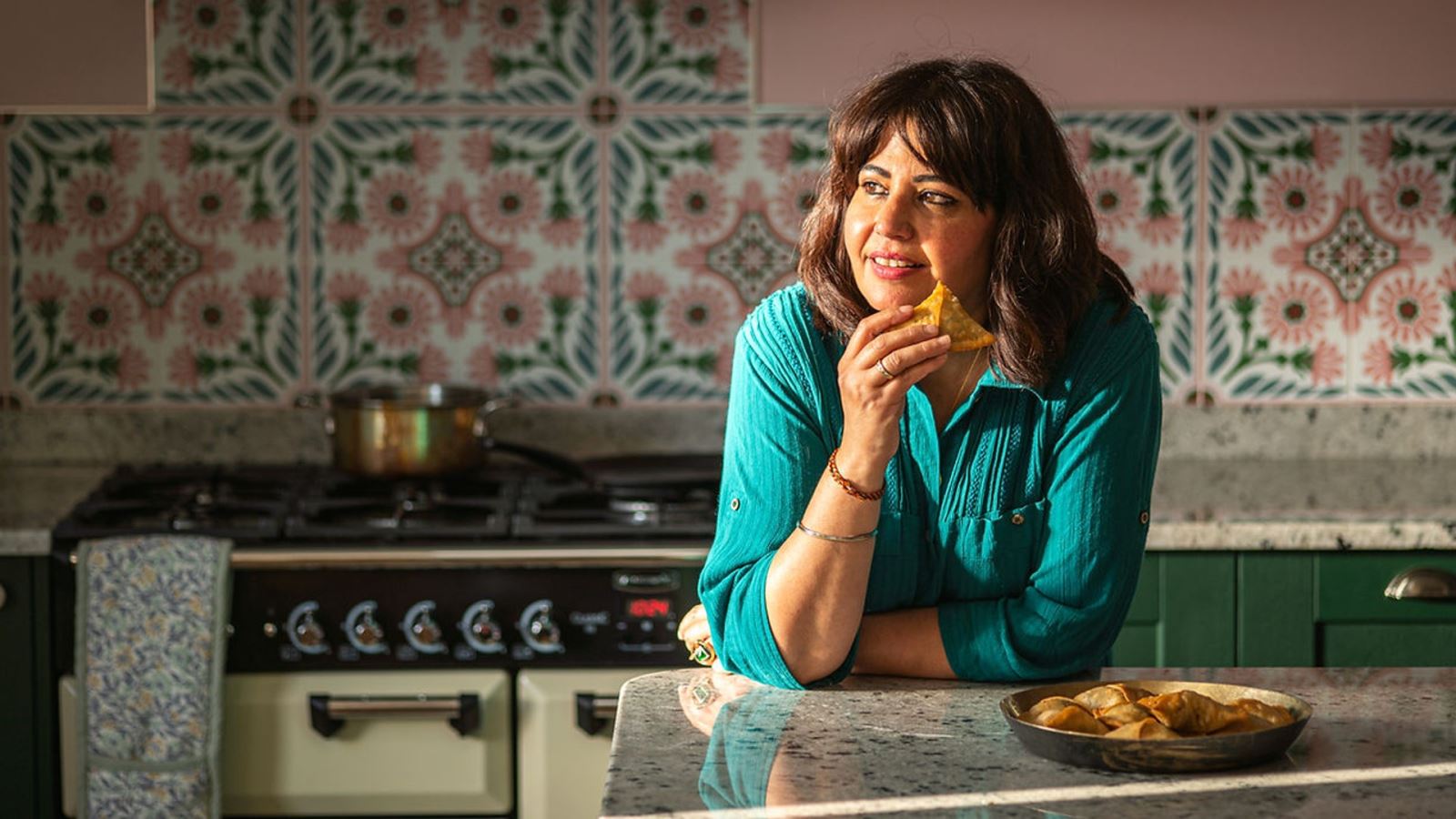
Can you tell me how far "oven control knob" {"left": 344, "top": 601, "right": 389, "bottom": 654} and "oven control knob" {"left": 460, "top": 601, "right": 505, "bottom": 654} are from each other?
12 centimetres

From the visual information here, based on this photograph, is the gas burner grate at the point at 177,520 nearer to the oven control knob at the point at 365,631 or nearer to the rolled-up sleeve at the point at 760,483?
the oven control knob at the point at 365,631

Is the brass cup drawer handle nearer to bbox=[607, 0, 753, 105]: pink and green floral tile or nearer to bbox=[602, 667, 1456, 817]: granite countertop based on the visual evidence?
bbox=[602, 667, 1456, 817]: granite countertop

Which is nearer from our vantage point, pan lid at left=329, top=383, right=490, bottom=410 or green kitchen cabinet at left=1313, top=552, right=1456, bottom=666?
green kitchen cabinet at left=1313, top=552, right=1456, bottom=666

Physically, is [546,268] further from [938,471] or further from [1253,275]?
[938,471]

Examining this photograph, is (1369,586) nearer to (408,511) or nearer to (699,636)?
(699,636)

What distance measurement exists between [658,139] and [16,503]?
50.8 inches

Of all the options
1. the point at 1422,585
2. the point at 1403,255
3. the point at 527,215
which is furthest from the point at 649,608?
the point at 1403,255

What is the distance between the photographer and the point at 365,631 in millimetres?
2529

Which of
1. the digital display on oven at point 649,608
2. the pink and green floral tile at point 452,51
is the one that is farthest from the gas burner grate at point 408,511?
the pink and green floral tile at point 452,51

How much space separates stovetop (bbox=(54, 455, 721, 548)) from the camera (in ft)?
8.41

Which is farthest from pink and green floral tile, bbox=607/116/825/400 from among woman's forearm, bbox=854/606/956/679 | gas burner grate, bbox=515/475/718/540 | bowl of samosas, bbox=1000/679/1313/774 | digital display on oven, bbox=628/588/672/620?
bowl of samosas, bbox=1000/679/1313/774

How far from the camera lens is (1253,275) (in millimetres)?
3191

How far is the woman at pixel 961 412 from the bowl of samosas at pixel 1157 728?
9.8 inches

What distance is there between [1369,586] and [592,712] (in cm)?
122
